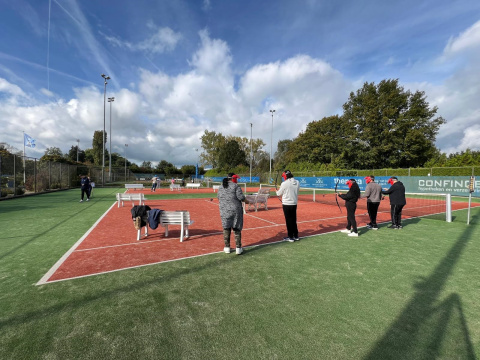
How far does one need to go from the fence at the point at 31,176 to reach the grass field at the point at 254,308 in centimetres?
1615

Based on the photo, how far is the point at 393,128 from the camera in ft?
141

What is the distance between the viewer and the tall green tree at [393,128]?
4178cm

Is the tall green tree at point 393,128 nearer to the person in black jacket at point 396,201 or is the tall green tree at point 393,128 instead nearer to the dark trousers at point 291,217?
the person in black jacket at point 396,201

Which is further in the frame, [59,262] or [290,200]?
[290,200]

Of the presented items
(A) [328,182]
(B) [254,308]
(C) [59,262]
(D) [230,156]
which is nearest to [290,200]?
(B) [254,308]

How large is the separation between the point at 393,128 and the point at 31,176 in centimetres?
5253

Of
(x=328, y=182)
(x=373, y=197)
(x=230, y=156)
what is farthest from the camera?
(x=230, y=156)

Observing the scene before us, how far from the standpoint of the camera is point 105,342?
8.54 ft

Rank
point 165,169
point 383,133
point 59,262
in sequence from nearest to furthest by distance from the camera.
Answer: point 59,262
point 383,133
point 165,169

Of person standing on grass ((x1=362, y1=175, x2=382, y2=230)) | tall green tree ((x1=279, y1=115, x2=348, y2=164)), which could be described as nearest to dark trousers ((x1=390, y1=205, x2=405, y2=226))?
person standing on grass ((x1=362, y1=175, x2=382, y2=230))

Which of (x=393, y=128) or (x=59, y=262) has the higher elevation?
(x=393, y=128)

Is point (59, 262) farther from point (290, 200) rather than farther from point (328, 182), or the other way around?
point (328, 182)

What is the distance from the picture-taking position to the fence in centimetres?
1681

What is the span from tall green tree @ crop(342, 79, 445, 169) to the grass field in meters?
44.1
